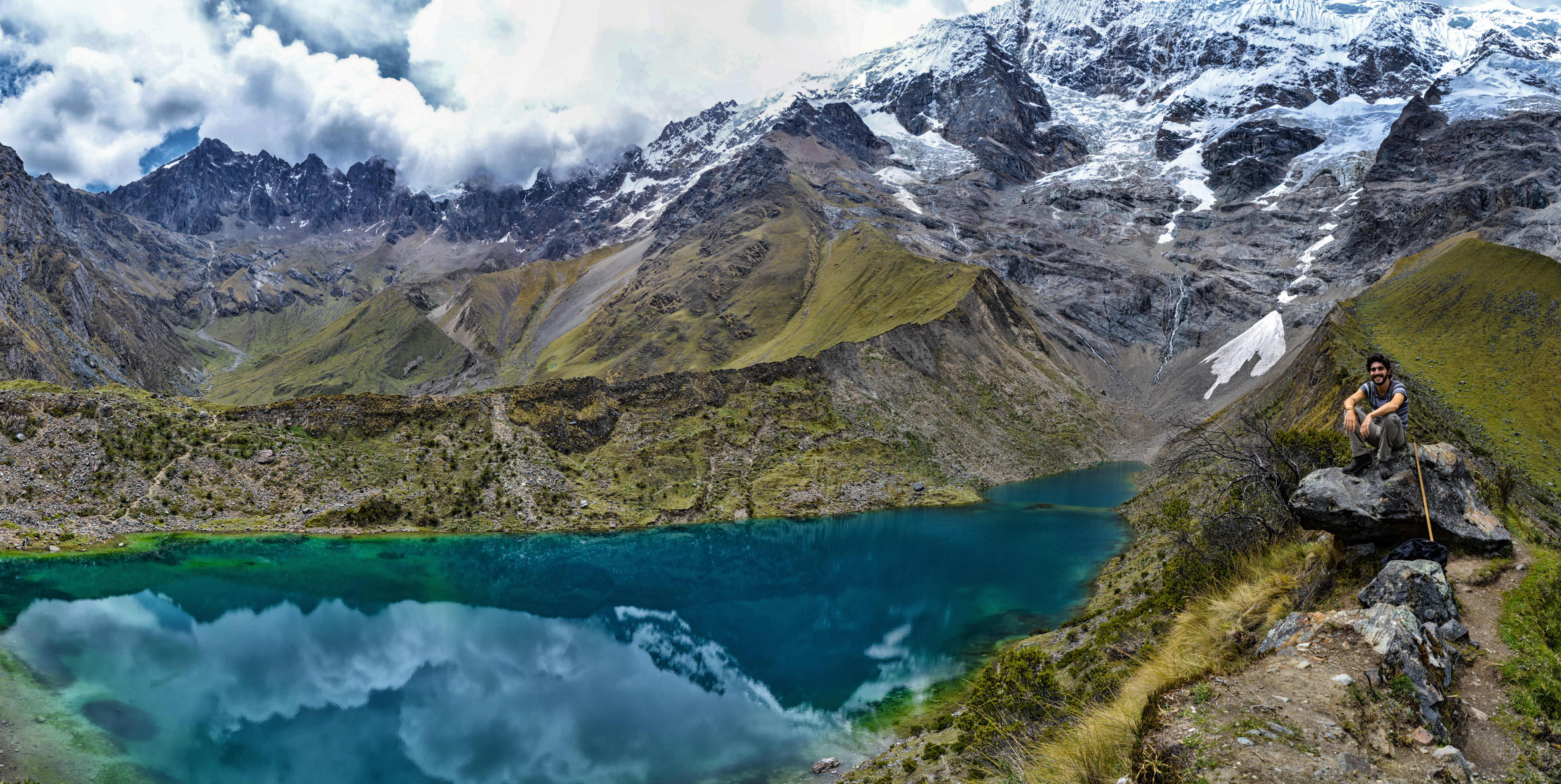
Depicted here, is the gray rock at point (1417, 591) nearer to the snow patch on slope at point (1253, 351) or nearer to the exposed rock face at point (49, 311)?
the exposed rock face at point (49, 311)

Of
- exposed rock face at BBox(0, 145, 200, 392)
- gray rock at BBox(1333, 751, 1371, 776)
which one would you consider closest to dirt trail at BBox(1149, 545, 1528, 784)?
gray rock at BBox(1333, 751, 1371, 776)

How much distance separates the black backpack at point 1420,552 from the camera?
431 inches

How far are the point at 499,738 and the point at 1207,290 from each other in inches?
8723

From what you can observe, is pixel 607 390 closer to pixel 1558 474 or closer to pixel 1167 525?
pixel 1167 525

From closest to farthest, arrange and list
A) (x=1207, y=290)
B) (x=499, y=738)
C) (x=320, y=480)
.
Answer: (x=499, y=738) → (x=320, y=480) → (x=1207, y=290)

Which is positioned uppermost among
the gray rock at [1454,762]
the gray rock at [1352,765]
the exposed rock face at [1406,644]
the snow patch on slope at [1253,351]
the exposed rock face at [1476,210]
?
the exposed rock face at [1476,210]

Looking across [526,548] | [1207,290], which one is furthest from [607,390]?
[1207,290]

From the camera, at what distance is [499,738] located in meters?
29.4

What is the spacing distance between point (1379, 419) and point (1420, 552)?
256 cm

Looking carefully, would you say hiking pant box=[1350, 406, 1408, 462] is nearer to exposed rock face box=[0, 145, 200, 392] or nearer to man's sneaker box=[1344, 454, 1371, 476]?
man's sneaker box=[1344, 454, 1371, 476]

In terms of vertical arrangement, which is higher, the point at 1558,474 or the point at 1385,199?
the point at 1385,199

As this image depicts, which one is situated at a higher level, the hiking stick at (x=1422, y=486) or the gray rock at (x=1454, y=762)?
the hiking stick at (x=1422, y=486)

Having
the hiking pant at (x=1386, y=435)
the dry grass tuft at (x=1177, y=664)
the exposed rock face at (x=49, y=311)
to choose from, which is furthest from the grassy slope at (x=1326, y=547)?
the exposed rock face at (x=49, y=311)

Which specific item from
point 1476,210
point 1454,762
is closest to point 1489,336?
point 1454,762
